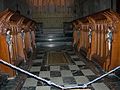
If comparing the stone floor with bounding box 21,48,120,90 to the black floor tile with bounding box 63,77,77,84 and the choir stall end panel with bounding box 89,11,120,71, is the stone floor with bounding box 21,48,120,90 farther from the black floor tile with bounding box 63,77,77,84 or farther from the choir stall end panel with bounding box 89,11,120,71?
the choir stall end panel with bounding box 89,11,120,71

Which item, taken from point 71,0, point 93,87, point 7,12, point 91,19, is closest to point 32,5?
point 71,0

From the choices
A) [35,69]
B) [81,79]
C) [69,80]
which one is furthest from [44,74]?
[81,79]

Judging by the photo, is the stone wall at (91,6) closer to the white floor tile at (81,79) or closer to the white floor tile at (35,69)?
the white floor tile at (35,69)

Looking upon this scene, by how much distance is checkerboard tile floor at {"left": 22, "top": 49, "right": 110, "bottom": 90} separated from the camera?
10.3 feet

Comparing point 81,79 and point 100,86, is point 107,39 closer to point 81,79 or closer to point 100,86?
point 81,79

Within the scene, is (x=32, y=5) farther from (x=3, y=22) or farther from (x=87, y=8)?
(x=3, y=22)

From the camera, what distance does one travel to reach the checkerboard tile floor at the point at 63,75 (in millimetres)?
3148

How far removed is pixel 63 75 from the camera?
384 cm

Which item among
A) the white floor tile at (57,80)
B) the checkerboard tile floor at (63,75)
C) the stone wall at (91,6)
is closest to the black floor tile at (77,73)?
the checkerboard tile floor at (63,75)

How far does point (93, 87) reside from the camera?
3.05 meters

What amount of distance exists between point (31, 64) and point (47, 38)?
4091 millimetres

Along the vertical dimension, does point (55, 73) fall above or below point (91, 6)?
below

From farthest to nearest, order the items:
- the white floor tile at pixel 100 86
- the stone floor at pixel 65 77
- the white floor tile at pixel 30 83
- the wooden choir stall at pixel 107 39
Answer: the wooden choir stall at pixel 107 39 < the white floor tile at pixel 30 83 < the stone floor at pixel 65 77 < the white floor tile at pixel 100 86

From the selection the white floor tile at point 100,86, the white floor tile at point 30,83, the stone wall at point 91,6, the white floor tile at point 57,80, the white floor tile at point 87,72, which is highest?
the stone wall at point 91,6
